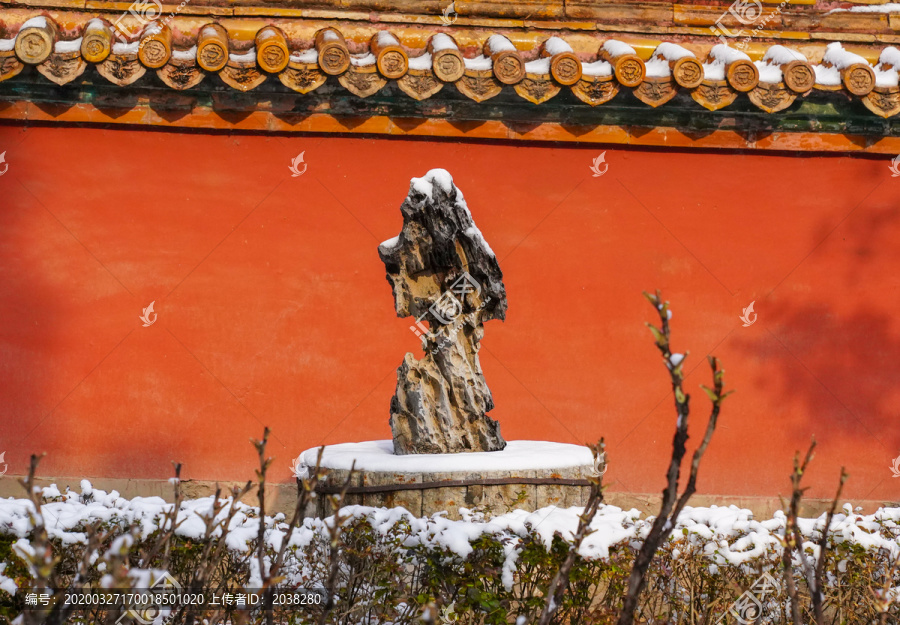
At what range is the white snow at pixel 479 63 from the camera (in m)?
4.72

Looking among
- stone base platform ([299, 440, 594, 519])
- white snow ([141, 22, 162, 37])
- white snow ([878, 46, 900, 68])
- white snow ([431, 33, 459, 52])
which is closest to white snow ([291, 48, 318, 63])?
white snow ([431, 33, 459, 52])

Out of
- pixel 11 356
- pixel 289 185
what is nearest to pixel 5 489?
pixel 11 356

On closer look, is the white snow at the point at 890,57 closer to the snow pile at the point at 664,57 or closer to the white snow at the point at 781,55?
the white snow at the point at 781,55

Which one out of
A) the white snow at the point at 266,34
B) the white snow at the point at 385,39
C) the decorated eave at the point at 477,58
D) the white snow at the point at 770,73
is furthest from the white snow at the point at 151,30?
the white snow at the point at 770,73

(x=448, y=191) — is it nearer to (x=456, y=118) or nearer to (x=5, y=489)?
(x=456, y=118)

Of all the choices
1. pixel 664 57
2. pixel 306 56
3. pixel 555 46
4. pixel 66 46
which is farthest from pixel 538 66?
pixel 66 46

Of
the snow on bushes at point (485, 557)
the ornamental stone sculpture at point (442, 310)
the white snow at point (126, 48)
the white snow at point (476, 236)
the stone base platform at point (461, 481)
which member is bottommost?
the snow on bushes at point (485, 557)

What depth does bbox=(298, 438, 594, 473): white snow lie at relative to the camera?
2.78 metres

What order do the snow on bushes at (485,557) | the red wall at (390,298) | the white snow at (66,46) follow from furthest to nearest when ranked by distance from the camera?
the red wall at (390,298) → the white snow at (66,46) → the snow on bushes at (485,557)

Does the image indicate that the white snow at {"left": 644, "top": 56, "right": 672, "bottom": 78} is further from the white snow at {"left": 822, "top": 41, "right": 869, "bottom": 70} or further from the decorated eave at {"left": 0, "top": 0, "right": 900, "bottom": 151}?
the white snow at {"left": 822, "top": 41, "right": 869, "bottom": 70}

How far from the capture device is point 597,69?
478 centimetres

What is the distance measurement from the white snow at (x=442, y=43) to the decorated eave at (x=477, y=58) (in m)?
0.01

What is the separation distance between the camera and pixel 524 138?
5.18 meters

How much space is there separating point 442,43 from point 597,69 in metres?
0.92
